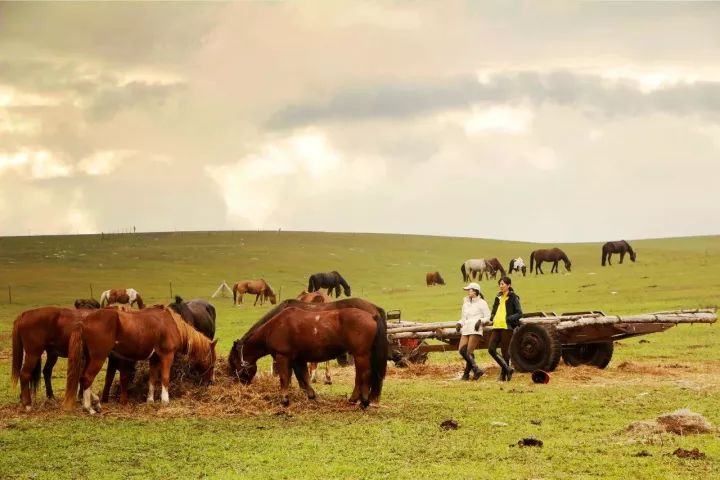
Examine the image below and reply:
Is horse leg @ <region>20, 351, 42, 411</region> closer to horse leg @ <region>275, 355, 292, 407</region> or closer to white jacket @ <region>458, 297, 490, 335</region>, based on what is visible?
horse leg @ <region>275, 355, 292, 407</region>

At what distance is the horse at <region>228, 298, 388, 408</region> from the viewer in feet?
49.6

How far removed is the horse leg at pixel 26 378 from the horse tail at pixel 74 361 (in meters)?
0.75

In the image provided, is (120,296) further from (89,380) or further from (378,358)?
(378,358)

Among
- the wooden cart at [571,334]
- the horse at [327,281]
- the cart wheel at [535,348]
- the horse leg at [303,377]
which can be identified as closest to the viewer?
the horse leg at [303,377]

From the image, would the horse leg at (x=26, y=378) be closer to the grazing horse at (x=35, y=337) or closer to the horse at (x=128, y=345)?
the grazing horse at (x=35, y=337)

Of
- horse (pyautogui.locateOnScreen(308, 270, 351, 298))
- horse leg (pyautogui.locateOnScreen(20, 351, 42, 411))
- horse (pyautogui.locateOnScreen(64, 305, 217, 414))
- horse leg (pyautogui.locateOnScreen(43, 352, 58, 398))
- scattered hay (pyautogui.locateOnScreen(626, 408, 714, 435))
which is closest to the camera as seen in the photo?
scattered hay (pyautogui.locateOnScreen(626, 408, 714, 435))

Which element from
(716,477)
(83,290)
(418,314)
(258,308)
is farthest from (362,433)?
(83,290)

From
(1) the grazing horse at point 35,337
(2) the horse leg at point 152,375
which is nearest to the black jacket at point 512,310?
(2) the horse leg at point 152,375

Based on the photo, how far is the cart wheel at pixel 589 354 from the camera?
20.1 meters

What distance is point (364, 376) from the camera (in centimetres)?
1502

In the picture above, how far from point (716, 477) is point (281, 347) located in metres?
7.66

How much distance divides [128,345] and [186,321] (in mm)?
4191

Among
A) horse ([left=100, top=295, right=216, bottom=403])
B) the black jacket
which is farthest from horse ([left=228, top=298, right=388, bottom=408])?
the black jacket

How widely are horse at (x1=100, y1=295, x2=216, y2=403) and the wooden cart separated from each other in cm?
532
